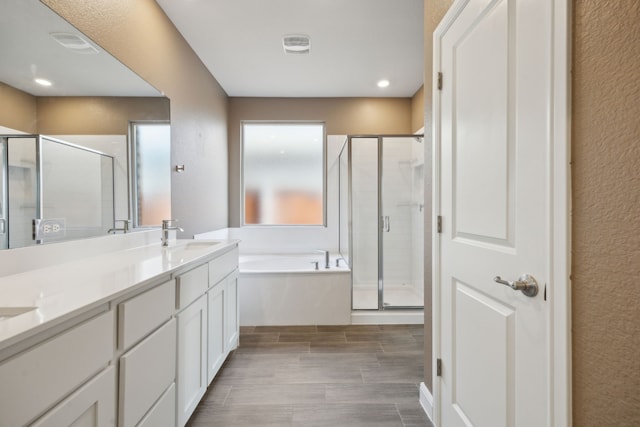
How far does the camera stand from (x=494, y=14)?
1.15 m

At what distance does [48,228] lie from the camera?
1391 millimetres

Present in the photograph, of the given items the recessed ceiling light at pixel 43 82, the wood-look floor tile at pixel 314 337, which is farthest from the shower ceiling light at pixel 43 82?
the wood-look floor tile at pixel 314 337

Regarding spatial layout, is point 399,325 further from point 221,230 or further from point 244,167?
point 244,167

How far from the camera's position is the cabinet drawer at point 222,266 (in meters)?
1.97

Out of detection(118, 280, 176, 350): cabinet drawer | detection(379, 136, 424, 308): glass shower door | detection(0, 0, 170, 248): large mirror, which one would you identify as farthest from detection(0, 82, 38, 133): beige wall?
detection(379, 136, 424, 308): glass shower door

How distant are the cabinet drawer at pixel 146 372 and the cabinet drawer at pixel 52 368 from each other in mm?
129

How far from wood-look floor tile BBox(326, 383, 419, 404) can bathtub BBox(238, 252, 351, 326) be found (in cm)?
107

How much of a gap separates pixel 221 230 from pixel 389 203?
2.05 m

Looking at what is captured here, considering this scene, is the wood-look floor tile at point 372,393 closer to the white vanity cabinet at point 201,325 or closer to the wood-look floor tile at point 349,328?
the white vanity cabinet at point 201,325

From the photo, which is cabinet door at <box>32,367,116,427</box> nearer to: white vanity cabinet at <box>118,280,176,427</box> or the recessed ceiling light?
white vanity cabinet at <box>118,280,176,427</box>

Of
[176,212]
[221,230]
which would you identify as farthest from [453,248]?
[221,230]

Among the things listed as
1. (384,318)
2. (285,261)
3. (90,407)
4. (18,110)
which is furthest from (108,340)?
(285,261)

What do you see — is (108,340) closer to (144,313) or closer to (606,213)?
(144,313)

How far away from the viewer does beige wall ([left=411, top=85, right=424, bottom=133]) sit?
3.88 m
